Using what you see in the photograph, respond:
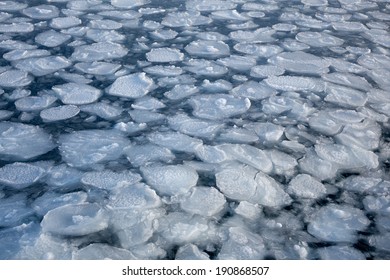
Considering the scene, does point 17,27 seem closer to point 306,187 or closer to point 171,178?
point 171,178

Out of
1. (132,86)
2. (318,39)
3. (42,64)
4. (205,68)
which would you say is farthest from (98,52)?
(318,39)

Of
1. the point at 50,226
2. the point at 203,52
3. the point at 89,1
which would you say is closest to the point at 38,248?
the point at 50,226

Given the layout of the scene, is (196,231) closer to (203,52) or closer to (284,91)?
(284,91)

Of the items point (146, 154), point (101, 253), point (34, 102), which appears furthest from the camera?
point (34, 102)

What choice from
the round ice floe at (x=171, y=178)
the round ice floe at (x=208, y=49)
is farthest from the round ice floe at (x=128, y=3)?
the round ice floe at (x=171, y=178)

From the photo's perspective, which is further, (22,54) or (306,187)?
(22,54)

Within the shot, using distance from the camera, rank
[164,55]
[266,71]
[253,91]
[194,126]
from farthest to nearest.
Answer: [164,55], [266,71], [253,91], [194,126]

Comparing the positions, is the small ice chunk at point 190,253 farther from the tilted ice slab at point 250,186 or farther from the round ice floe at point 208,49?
the round ice floe at point 208,49
